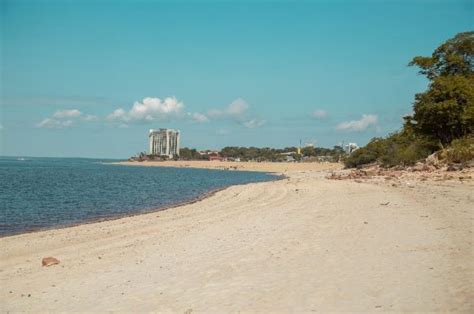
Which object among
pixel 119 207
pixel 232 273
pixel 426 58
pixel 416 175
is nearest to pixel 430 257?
pixel 232 273

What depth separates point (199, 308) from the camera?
7012 mm

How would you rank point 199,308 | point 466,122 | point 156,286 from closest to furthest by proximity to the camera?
point 199,308 < point 156,286 < point 466,122

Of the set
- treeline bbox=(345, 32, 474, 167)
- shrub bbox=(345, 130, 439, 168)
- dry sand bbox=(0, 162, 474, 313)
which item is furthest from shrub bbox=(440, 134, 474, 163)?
dry sand bbox=(0, 162, 474, 313)

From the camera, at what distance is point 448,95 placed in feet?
139

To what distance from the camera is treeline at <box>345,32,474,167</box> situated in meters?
41.2

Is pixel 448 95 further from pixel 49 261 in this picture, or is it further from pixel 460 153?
pixel 49 261

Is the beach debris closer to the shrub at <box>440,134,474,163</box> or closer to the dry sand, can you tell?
the dry sand

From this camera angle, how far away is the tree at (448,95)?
41.8 meters

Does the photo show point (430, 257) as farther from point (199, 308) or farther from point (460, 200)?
point (460, 200)

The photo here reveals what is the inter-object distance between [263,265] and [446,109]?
3828cm

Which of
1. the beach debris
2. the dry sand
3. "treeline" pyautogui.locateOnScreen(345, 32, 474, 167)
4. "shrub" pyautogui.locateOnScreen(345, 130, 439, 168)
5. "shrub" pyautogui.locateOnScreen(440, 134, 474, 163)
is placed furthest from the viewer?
"shrub" pyautogui.locateOnScreen(345, 130, 439, 168)

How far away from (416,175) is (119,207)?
2053cm

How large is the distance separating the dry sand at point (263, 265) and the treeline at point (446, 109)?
74.8 feet

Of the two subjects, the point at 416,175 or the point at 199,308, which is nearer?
the point at 199,308
